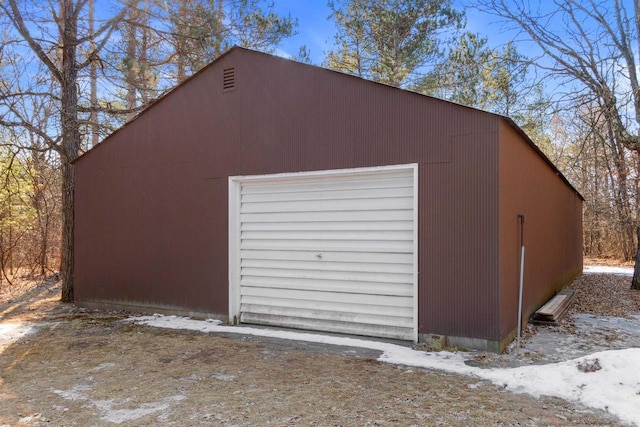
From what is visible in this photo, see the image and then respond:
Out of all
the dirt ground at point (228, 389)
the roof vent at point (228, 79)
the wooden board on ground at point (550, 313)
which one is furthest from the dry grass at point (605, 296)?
the roof vent at point (228, 79)

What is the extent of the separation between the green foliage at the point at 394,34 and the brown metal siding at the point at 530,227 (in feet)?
21.3

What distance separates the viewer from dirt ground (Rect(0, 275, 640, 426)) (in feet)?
10.8

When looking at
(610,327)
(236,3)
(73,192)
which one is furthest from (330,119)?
(236,3)

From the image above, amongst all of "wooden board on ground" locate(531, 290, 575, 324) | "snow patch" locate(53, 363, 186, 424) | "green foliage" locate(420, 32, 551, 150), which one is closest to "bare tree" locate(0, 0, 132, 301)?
"snow patch" locate(53, 363, 186, 424)

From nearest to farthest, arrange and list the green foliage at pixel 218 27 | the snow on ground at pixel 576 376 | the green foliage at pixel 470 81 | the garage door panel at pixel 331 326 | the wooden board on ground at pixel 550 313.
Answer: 1. the snow on ground at pixel 576 376
2. the garage door panel at pixel 331 326
3. the wooden board on ground at pixel 550 313
4. the green foliage at pixel 218 27
5. the green foliage at pixel 470 81

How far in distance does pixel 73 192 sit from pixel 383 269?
628cm

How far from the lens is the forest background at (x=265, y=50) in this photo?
8.73 m

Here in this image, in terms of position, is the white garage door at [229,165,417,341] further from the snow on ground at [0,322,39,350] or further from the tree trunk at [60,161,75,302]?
the tree trunk at [60,161,75,302]

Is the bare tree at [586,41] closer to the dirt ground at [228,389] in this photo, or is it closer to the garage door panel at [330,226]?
the garage door panel at [330,226]

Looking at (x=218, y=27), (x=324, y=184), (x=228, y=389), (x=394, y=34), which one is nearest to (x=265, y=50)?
(x=218, y=27)

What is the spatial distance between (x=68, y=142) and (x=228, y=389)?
22.3ft

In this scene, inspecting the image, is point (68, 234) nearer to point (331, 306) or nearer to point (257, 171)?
point (257, 171)

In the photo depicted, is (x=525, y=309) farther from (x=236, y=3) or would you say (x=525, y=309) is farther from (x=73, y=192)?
(x=236, y=3)

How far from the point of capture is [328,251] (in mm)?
6027
